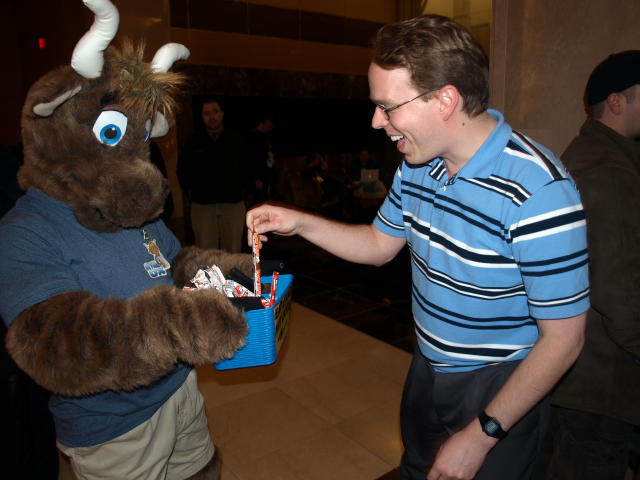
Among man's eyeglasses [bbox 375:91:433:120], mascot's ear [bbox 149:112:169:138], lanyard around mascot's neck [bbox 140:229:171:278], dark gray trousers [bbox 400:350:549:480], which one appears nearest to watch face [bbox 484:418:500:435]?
dark gray trousers [bbox 400:350:549:480]

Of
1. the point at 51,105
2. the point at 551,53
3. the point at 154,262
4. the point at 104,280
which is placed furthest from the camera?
the point at 551,53

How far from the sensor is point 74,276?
1.46 metres

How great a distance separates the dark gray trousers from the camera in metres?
1.44

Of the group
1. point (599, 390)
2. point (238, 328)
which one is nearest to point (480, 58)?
point (238, 328)

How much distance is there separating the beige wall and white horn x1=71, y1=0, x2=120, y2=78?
2.68 m

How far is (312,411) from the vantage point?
3232mm

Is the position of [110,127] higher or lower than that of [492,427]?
higher

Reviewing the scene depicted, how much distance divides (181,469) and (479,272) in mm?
1442

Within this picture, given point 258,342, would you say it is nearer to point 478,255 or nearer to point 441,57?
point 478,255

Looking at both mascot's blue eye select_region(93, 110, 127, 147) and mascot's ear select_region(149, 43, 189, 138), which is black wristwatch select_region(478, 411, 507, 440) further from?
mascot's ear select_region(149, 43, 189, 138)

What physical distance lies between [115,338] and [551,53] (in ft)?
10.4

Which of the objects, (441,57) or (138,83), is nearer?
(441,57)

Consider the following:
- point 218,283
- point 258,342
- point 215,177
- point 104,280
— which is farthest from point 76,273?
point 215,177

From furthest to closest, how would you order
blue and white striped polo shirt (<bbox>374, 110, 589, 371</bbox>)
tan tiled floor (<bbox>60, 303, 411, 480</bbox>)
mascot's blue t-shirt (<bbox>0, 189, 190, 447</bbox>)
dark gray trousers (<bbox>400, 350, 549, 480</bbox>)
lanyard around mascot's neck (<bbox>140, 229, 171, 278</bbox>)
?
1. tan tiled floor (<bbox>60, 303, 411, 480</bbox>)
2. lanyard around mascot's neck (<bbox>140, 229, 171, 278</bbox>)
3. dark gray trousers (<bbox>400, 350, 549, 480</bbox>)
4. mascot's blue t-shirt (<bbox>0, 189, 190, 447</bbox>)
5. blue and white striped polo shirt (<bbox>374, 110, 589, 371</bbox>)
